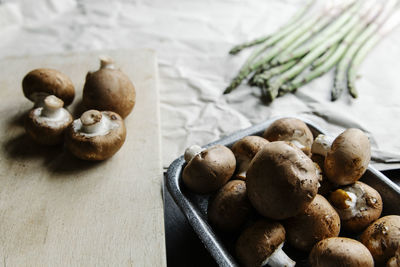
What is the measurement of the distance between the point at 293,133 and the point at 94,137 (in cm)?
86

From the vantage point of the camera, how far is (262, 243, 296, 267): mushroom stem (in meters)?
1.18

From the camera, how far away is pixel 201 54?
264 cm

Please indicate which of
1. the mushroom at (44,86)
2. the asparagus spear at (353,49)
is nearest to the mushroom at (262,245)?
the mushroom at (44,86)

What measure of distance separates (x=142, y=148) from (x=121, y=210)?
38cm

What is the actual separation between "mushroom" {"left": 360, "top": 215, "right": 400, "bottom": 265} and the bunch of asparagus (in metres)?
1.17

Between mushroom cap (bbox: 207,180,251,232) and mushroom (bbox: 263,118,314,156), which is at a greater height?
mushroom (bbox: 263,118,314,156)

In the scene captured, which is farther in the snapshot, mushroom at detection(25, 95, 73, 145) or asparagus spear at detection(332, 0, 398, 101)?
asparagus spear at detection(332, 0, 398, 101)

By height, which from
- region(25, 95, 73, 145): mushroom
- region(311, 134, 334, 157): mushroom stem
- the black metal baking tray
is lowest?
region(25, 95, 73, 145): mushroom

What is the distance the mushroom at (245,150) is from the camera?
1420mm

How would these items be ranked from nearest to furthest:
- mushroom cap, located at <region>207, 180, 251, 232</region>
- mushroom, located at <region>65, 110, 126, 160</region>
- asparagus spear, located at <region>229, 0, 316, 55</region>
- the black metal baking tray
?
1. the black metal baking tray
2. mushroom cap, located at <region>207, 180, 251, 232</region>
3. mushroom, located at <region>65, 110, 126, 160</region>
4. asparagus spear, located at <region>229, 0, 316, 55</region>

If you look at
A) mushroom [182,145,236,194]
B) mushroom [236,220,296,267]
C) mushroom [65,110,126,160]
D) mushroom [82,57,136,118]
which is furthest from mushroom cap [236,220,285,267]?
mushroom [82,57,136,118]

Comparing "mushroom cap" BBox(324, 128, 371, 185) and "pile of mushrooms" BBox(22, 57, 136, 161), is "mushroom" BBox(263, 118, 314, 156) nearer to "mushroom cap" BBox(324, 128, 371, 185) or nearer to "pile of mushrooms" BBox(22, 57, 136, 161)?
"mushroom cap" BBox(324, 128, 371, 185)

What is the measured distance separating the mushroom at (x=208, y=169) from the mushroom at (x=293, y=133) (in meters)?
0.25

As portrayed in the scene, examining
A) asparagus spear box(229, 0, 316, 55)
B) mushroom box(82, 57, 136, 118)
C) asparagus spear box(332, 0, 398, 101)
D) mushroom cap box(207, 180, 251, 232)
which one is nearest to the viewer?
mushroom cap box(207, 180, 251, 232)
